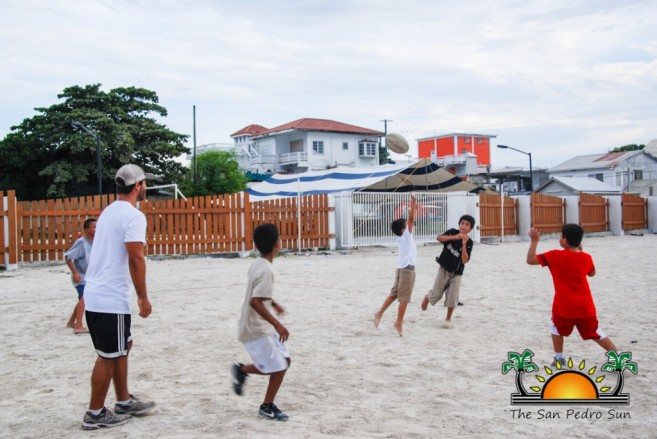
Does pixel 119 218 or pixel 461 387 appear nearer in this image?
pixel 119 218

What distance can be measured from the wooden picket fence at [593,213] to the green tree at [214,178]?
72.3ft

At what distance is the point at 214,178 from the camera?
43031 mm

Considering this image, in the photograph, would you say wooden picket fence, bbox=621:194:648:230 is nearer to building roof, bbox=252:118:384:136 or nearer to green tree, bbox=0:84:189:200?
green tree, bbox=0:84:189:200

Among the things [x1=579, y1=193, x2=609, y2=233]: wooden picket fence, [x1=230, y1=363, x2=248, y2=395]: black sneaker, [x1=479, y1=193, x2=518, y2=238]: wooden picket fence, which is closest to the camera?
[x1=230, y1=363, x2=248, y2=395]: black sneaker

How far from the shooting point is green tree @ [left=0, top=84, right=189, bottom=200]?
35844mm

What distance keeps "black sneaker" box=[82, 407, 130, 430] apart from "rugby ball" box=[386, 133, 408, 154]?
22791mm

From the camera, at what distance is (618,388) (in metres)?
4.57

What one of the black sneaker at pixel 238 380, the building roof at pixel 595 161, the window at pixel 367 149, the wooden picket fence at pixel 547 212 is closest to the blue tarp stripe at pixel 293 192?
the wooden picket fence at pixel 547 212

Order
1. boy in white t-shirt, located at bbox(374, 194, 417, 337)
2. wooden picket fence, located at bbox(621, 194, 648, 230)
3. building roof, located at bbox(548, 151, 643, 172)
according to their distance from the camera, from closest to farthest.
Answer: boy in white t-shirt, located at bbox(374, 194, 417, 337), wooden picket fence, located at bbox(621, 194, 648, 230), building roof, located at bbox(548, 151, 643, 172)

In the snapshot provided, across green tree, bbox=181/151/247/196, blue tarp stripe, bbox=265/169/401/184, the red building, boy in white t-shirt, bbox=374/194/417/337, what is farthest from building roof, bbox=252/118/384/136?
boy in white t-shirt, bbox=374/194/417/337

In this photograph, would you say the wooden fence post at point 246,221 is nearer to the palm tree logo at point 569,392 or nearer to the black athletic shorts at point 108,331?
the palm tree logo at point 569,392

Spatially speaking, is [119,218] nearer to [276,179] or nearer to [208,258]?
[208,258]

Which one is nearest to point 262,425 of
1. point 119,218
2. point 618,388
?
point 119,218

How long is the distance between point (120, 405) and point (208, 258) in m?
14.1
